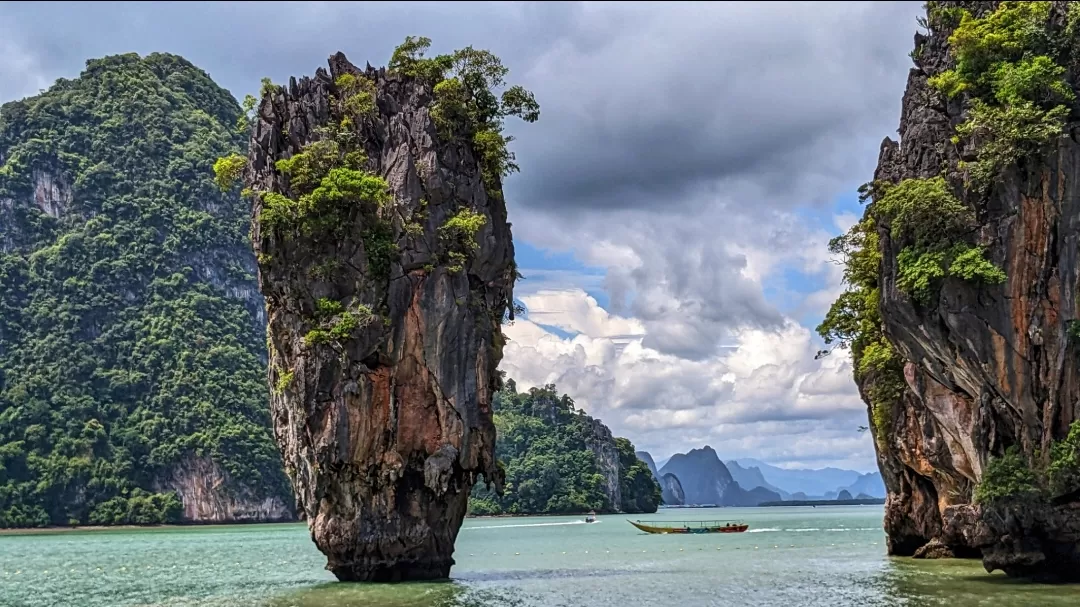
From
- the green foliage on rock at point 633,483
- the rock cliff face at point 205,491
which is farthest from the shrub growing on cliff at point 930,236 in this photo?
the green foliage on rock at point 633,483

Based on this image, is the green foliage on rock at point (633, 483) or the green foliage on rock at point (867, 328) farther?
the green foliage on rock at point (633, 483)

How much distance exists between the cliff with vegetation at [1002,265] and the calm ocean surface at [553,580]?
7.48 feet

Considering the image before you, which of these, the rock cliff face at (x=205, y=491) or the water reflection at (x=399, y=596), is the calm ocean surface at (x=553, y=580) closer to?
the water reflection at (x=399, y=596)

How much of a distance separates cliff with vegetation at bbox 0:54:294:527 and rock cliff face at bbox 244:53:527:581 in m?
71.7

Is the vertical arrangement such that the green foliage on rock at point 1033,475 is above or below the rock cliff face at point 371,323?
below

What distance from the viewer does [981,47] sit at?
2669cm

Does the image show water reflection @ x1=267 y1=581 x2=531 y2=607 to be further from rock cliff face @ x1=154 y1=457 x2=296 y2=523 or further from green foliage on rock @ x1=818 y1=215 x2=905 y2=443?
rock cliff face @ x1=154 y1=457 x2=296 y2=523

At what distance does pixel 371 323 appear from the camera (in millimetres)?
29891

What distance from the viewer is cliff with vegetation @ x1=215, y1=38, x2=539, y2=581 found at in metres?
30.0

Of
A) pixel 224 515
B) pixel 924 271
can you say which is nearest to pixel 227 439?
pixel 224 515

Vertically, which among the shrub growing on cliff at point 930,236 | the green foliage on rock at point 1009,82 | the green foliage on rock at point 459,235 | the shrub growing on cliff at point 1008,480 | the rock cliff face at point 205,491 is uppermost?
the green foliage on rock at point 1009,82

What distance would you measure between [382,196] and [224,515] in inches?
3200

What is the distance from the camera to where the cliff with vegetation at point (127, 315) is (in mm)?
98312

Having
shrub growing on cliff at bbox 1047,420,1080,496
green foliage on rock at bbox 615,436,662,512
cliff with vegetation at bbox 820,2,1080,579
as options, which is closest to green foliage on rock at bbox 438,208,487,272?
cliff with vegetation at bbox 820,2,1080,579
